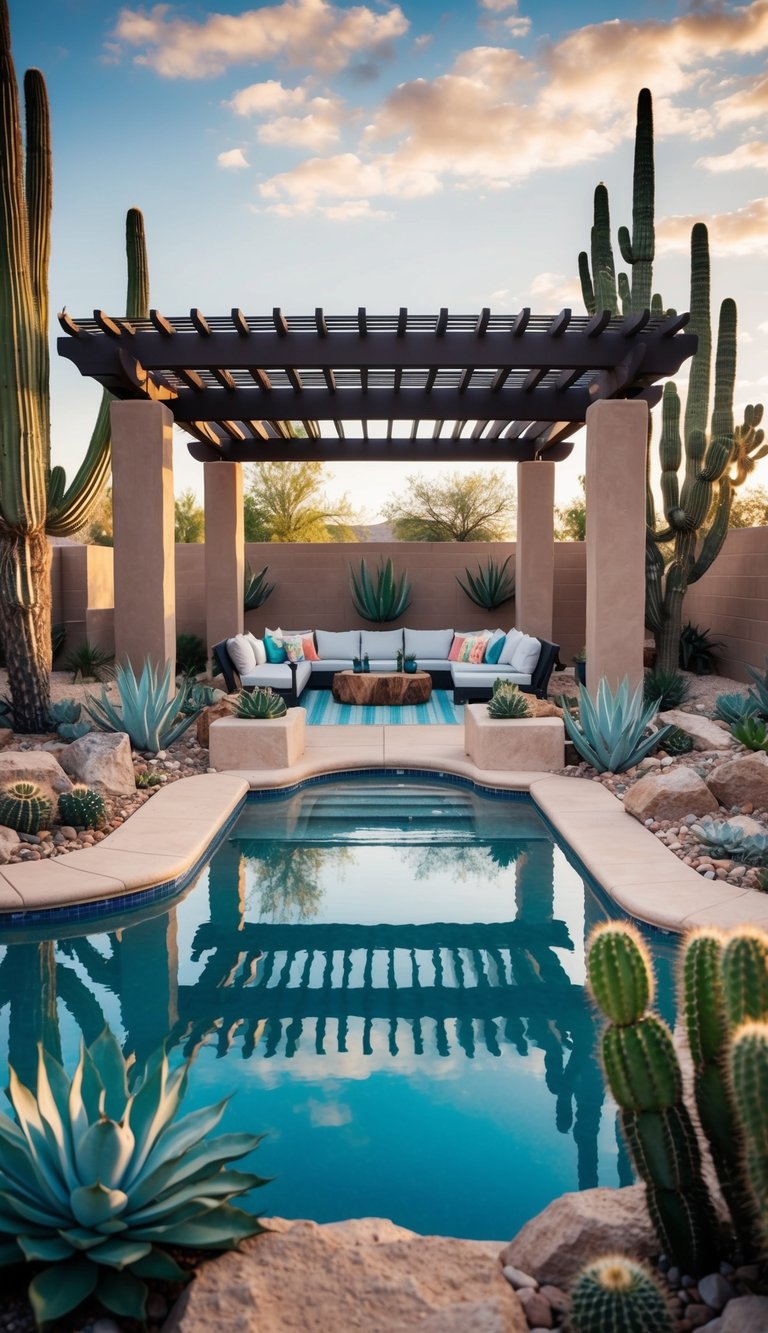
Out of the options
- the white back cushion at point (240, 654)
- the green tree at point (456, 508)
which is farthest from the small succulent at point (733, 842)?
the green tree at point (456, 508)

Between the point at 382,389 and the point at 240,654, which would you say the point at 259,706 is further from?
the point at 382,389

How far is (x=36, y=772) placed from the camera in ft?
24.4

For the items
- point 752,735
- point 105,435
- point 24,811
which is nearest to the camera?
point 24,811

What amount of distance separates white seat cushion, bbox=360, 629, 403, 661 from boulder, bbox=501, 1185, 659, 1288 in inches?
487

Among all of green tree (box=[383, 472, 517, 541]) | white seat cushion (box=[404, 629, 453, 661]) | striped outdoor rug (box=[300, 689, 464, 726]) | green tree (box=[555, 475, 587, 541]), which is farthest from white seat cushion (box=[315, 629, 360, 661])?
green tree (box=[383, 472, 517, 541])

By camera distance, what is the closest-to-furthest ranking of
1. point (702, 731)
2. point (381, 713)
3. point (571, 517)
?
point (702, 731) < point (381, 713) < point (571, 517)

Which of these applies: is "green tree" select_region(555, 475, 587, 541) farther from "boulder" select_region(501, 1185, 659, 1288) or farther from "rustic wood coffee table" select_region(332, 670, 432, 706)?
"boulder" select_region(501, 1185, 659, 1288)

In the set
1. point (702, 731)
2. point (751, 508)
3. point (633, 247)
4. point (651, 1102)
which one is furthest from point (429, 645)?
point (751, 508)

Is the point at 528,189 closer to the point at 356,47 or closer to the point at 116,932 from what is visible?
the point at 356,47

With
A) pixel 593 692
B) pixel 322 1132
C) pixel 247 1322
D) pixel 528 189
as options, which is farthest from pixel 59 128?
pixel 247 1322

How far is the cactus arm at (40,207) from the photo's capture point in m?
9.52

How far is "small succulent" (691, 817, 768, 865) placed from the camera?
19.8ft

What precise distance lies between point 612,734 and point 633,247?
5974 mm

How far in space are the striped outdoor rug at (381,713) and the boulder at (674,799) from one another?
478 centimetres
